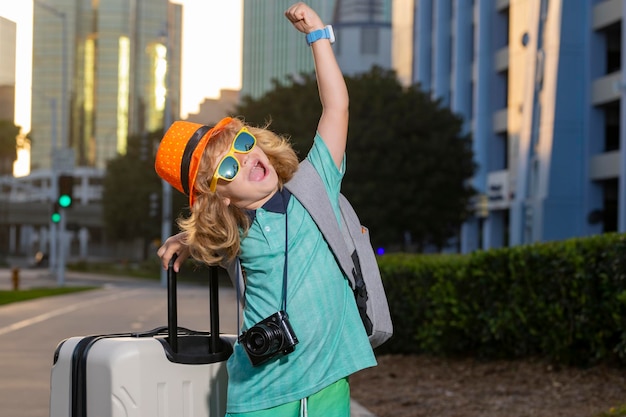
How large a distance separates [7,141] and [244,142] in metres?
98.6

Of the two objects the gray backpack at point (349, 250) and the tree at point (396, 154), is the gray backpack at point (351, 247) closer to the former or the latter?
the gray backpack at point (349, 250)

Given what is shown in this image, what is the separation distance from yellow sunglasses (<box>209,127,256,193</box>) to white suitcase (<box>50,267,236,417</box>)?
16.8 inches

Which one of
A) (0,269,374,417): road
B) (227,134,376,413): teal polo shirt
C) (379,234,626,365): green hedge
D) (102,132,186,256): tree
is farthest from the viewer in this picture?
(102,132,186,256): tree

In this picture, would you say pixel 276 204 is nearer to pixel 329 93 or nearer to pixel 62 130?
pixel 329 93

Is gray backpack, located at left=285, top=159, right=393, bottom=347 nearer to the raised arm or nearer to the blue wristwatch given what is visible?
the raised arm

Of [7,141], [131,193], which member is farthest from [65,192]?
[7,141]

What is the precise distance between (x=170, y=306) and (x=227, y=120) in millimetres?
610

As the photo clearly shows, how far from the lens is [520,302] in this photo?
965 centimetres

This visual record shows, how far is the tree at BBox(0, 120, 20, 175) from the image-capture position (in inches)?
3856

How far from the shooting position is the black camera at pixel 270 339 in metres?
3.12

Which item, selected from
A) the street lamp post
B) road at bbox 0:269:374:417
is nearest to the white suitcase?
road at bbox 0:269:374:417

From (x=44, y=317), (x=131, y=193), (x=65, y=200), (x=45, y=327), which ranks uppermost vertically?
(x=131, y=193)

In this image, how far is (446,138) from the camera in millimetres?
45531

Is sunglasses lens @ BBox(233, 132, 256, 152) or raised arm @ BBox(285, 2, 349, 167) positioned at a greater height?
raised arm @ BBox(285, 2, 349, 167)
